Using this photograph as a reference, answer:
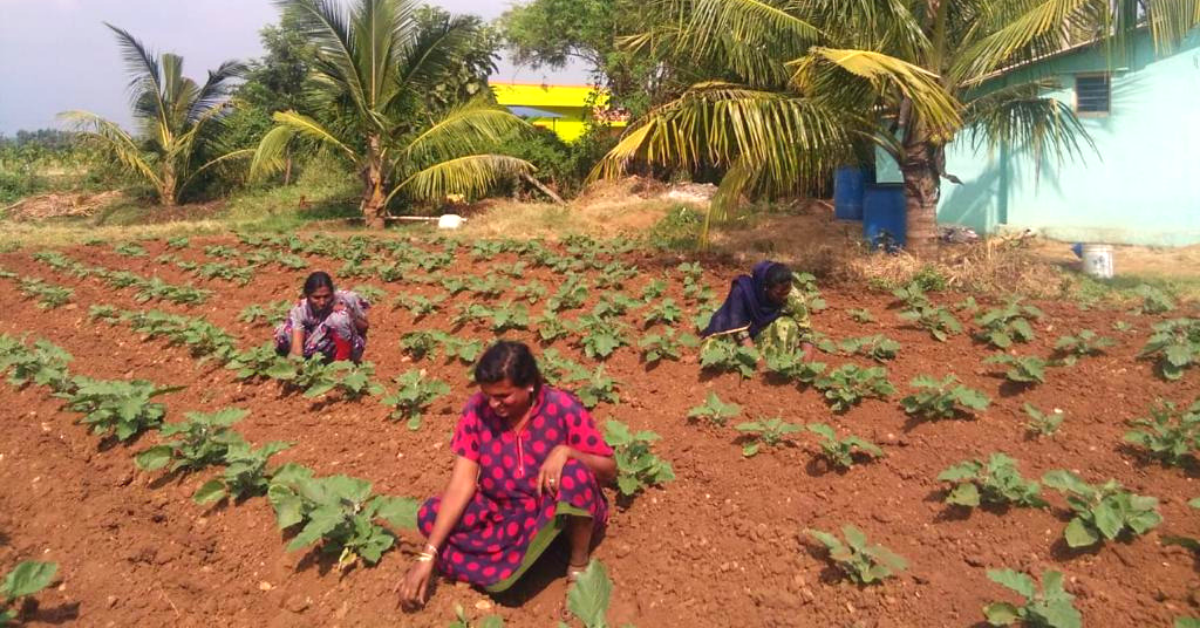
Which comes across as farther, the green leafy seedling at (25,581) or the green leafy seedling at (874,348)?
the green leafy seedling at (874,348)

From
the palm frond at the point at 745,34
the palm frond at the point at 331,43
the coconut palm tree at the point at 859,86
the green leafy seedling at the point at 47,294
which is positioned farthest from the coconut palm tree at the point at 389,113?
the coconut palm tree at the point at 859,86

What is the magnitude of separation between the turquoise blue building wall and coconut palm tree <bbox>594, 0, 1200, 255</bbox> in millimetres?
2822

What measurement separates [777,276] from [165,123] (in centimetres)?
1774

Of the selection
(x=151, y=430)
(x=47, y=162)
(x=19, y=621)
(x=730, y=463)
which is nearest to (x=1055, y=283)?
(x=730, y=463)

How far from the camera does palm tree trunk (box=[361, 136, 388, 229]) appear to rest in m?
15.6

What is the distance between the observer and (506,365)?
3174 mm

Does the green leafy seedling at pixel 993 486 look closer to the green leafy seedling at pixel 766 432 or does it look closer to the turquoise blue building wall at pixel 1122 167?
the green leafy seedling at pixel 766 432

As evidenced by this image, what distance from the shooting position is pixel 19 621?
3.04 meters

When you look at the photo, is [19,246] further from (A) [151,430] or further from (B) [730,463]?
(B) [730,463]

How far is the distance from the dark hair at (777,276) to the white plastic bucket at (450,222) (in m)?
10.4

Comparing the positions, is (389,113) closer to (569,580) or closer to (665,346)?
(665,346)

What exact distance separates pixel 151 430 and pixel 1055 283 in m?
7.24

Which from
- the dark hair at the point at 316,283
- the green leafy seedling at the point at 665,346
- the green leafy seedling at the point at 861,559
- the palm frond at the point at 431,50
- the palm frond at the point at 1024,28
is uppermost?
the palm frond at the point at 431,50

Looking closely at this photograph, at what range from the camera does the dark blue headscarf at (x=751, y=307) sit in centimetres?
580
